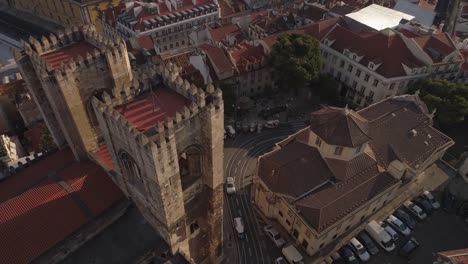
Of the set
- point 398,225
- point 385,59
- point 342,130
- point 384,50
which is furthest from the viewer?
point 384,50

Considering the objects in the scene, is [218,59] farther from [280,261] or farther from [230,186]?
[280,261]

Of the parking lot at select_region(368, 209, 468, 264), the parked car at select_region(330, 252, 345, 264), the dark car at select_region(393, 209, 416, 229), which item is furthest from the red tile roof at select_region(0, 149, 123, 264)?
the dark car at select_region(393, 209, 416, 229)

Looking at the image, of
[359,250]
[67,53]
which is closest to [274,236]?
[359,250]

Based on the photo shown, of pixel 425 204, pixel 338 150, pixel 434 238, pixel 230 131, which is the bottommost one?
pixel 434 238

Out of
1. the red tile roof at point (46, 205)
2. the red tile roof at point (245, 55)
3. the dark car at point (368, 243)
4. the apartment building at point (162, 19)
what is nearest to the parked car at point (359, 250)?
the dark car at point (368, 243)

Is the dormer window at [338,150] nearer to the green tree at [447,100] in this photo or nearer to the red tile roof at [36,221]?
the green tree at [447,100]

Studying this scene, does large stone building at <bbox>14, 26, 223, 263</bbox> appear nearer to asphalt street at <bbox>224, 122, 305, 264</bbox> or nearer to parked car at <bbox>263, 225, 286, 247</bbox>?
asphalt street at <bbox>224, 122, 305, 264</bbox>
